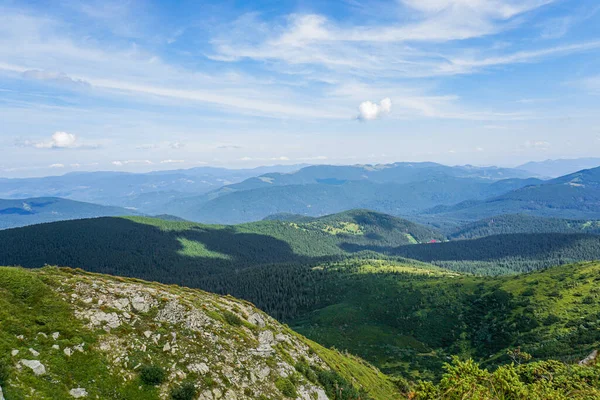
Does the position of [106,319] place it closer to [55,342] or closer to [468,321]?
[55,342]

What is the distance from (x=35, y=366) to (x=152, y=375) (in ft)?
27.4

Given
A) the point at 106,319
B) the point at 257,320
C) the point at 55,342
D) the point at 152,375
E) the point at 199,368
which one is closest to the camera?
the point at 55,342

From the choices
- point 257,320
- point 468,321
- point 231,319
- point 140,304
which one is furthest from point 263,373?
point 468,321

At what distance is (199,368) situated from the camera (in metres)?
29.8

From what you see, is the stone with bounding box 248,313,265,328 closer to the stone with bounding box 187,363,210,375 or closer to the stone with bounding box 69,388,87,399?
the stone with bounding box 187,363,210,375

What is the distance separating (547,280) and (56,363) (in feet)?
645

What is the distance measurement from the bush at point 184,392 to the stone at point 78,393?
6586mm

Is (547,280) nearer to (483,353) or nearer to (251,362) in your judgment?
(483,353)

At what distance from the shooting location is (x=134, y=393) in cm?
2462

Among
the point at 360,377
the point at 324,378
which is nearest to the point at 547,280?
the point at 360,377

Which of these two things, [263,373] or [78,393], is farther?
[263,373]

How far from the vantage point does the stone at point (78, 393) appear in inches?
859

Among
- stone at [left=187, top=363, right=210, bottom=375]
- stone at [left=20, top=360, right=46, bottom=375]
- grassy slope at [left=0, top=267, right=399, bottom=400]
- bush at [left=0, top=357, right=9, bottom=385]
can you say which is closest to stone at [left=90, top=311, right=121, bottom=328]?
grassy slope at [left=0, top=267, right=399, bottom=400]

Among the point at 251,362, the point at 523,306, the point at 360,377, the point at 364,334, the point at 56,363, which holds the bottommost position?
the point at 364,334
